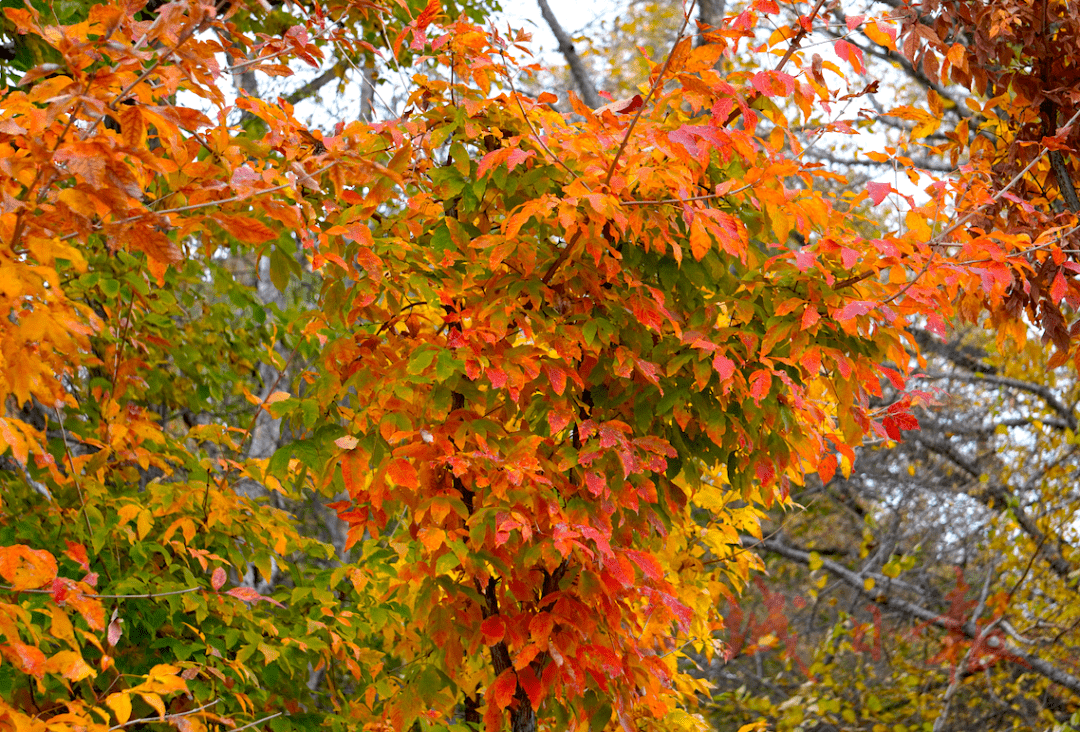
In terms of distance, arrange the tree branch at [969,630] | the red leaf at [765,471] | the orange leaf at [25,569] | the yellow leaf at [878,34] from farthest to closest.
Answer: the tree branch at [969,630] → the red leaf at [765,471] → the yellow leaf at [878,34] → the orange leaf at [25,569]

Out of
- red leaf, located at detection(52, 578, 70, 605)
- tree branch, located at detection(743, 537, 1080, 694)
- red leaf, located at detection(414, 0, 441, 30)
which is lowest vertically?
tree branch, located at detection(743, 537, 1080, 694)

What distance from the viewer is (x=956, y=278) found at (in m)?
2.08

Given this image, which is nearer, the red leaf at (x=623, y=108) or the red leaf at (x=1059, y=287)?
the red leaf at (x=623, y=108)

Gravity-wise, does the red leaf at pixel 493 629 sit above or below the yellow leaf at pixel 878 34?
below

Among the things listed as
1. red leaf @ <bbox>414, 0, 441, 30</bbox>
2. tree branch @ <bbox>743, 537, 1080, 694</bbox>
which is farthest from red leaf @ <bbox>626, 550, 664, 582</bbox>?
tree branch @ <bbox>743, 537, 1080, 694</bbox>

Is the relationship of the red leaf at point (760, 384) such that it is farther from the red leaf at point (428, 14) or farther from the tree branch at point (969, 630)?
the tree branch at point (969, 630)

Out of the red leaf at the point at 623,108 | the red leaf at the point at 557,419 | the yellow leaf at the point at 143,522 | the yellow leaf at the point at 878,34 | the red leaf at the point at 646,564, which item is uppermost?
the yellow leaf at the point at 878,34

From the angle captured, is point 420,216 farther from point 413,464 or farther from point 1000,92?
point 1000,92

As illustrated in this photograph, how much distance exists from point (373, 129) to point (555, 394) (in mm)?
782

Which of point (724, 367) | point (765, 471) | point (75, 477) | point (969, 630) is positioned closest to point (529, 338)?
point (724, 367)

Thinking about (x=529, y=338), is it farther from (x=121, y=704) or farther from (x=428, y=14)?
(x=121, y=704)

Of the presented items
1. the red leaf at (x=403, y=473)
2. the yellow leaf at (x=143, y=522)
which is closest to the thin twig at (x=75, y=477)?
the yellow leaf at (x=143, y=522)

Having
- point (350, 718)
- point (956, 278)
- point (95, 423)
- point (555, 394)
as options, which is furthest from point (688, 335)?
point (95, 423)

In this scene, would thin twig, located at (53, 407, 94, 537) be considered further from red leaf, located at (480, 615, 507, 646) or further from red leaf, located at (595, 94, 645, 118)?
red leaf, located at (595, 94, 645, 118)
